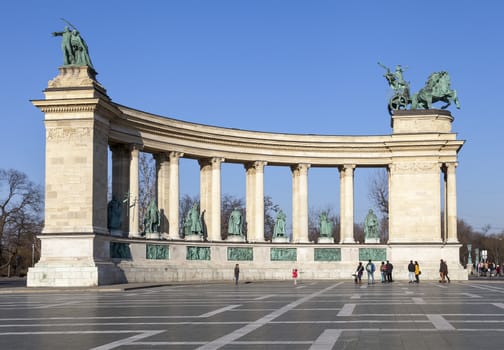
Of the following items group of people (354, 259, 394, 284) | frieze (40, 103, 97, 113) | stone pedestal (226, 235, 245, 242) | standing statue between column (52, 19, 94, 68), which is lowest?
group of people (354, 259, 394, 284)

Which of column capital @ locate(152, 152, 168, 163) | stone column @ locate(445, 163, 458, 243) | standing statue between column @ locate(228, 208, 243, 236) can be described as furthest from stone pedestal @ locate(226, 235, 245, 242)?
stone column @ locate(445, 163, 458, 243)

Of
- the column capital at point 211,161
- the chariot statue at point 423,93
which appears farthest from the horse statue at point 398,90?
the column capital at point 211,161

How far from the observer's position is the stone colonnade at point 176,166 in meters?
54.2

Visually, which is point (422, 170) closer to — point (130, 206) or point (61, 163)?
point (130, 206)

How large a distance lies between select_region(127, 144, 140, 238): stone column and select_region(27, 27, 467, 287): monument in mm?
77

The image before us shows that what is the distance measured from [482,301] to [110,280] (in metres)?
26.9

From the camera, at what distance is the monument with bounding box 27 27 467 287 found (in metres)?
54.6

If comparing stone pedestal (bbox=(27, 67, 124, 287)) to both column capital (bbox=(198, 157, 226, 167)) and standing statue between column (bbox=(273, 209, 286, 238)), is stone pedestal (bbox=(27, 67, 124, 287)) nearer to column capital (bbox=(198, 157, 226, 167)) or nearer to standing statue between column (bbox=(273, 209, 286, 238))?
column capital (bbox=(198, 157, 226, 167))

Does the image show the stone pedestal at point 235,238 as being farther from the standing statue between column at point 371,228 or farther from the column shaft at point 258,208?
the standing statue between column at point 371,228

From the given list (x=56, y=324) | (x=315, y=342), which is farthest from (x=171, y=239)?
(x=315, y=342)

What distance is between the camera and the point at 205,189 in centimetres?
7194

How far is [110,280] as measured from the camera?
54.8 metres

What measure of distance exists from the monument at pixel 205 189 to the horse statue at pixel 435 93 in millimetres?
96

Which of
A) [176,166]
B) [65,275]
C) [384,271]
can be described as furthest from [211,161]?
[65,275]
